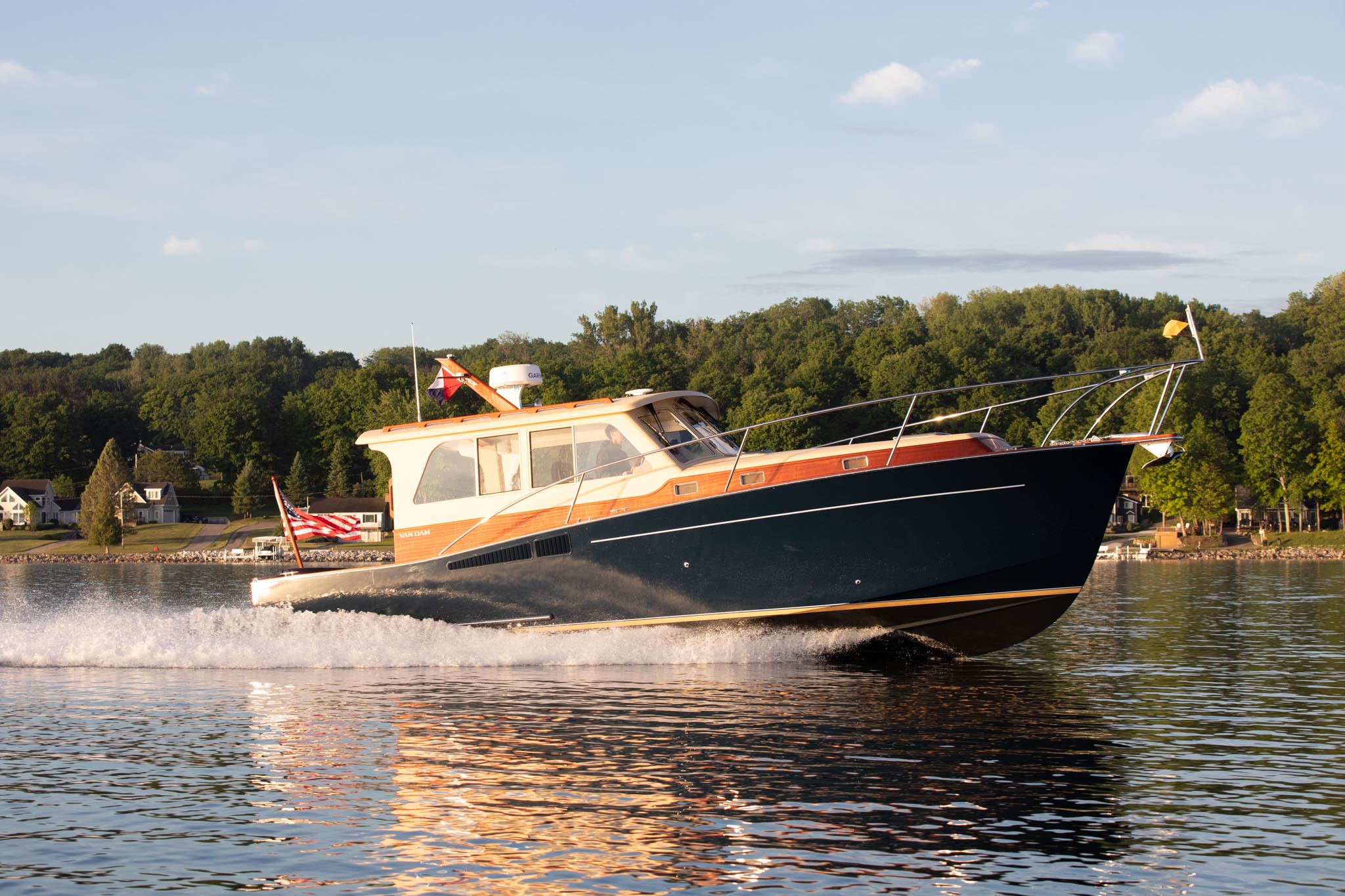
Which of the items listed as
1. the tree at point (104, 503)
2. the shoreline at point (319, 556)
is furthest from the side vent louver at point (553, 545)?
the tree at point (104, 503)

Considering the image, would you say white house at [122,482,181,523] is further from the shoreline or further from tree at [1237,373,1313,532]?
tree at [1237,373,1313,532]

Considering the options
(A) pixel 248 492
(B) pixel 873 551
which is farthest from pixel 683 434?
(A) pixel 248 492

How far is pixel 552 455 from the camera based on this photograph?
53.5ft

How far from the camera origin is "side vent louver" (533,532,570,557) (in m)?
15.7

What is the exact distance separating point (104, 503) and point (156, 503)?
16.2 m

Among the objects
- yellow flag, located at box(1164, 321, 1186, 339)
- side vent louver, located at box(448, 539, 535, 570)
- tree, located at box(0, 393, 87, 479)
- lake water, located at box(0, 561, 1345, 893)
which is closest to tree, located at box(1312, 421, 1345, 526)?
lake water, located at box(0, 561, 1345, 893)

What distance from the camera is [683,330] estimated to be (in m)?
138

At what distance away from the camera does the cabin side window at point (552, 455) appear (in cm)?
1623

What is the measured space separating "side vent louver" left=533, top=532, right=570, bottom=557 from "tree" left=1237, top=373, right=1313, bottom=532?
70.5m

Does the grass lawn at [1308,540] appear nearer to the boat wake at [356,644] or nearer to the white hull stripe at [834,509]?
the white hull stripe at [834,509]

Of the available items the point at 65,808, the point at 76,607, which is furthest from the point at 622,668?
the point at 76,607

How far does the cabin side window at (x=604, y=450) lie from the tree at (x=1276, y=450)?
69.9 meters

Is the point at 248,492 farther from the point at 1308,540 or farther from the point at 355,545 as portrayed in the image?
the point at 1308,540

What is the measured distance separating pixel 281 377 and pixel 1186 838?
140597 millimetres
